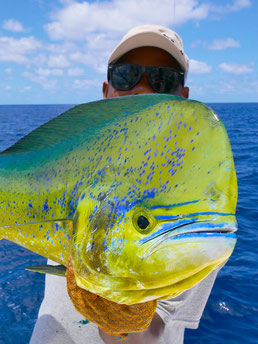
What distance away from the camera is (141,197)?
1.11 metres

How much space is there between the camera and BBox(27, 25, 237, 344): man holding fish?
7.47 ft

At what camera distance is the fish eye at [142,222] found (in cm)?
106

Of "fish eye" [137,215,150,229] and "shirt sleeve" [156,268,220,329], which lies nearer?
"fish eye" [137,215,150,229]

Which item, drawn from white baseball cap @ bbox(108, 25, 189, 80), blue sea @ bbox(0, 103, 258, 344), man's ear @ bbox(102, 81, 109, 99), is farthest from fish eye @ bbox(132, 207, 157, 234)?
blue sea @ bbox(0, 103, 258, 344)

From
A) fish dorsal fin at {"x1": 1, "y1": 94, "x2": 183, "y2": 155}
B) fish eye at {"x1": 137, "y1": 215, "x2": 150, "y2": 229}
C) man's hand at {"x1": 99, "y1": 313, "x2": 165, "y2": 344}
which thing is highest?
fish dorsal fin at {"x1": 1, "y1": 94, "x2": 183, "y2": 155}

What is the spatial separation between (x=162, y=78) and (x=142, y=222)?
1.97 meters

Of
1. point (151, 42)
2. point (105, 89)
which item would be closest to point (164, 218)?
point (151, 42)

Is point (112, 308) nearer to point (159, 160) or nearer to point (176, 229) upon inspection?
point (176, 229)

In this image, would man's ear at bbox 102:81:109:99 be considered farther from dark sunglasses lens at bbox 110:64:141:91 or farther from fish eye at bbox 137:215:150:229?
fish eye at bbox 137:215:150:229

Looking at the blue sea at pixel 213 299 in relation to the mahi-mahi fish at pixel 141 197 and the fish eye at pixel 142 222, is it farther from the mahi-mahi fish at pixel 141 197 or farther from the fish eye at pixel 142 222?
the fish eye at pixel 142 222

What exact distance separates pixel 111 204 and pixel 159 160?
25 cm

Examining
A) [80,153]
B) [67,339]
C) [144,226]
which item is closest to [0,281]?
[67,339]

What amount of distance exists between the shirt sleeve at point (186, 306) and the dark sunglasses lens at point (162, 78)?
5.31 ft

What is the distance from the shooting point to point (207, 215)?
0.98 m
